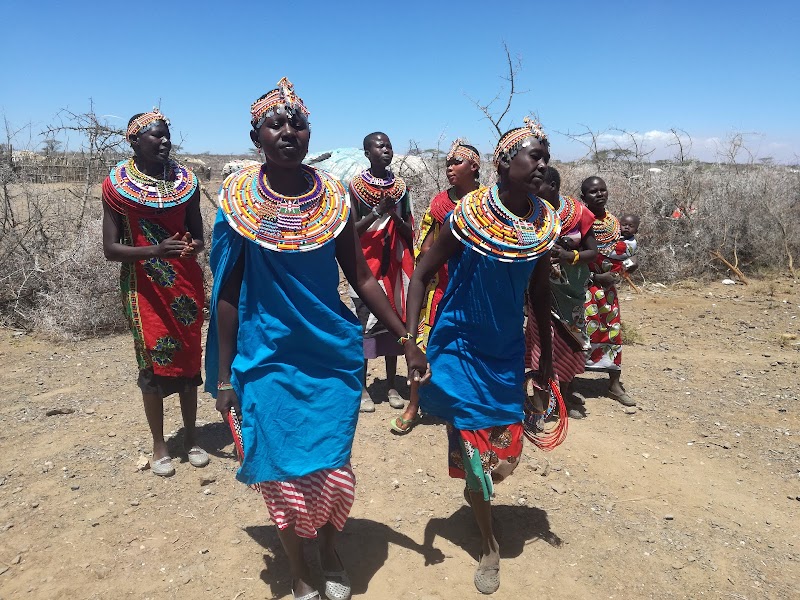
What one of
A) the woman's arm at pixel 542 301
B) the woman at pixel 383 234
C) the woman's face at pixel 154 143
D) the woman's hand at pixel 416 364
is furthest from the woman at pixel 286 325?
the woman at pixel 383 234

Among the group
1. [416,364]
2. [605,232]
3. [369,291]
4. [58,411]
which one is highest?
[605,232]

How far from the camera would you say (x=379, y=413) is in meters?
4.75

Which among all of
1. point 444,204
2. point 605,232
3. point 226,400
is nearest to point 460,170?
point 444,204

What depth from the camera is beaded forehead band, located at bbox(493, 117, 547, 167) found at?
98.6 inches

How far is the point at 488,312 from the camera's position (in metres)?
2.57

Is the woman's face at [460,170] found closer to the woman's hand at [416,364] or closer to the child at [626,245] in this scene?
the child at [626,245]

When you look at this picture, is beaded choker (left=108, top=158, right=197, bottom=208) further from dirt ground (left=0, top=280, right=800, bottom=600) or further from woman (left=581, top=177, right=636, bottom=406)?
woman (left=581, top=177, right=636, bottom=406)

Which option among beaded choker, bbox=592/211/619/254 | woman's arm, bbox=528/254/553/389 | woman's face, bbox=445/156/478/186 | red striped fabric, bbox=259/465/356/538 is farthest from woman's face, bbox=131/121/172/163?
beaded choker, bbox=592/211/619/254

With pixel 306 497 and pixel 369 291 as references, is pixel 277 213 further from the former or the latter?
pixel 306 497

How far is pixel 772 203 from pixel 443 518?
407 inches

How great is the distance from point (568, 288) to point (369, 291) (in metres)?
2.34

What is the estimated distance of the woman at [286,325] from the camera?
2246 mm

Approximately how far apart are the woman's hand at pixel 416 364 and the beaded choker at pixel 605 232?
9.04 ft

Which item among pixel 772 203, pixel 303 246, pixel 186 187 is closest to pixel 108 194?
pixel 186 187
